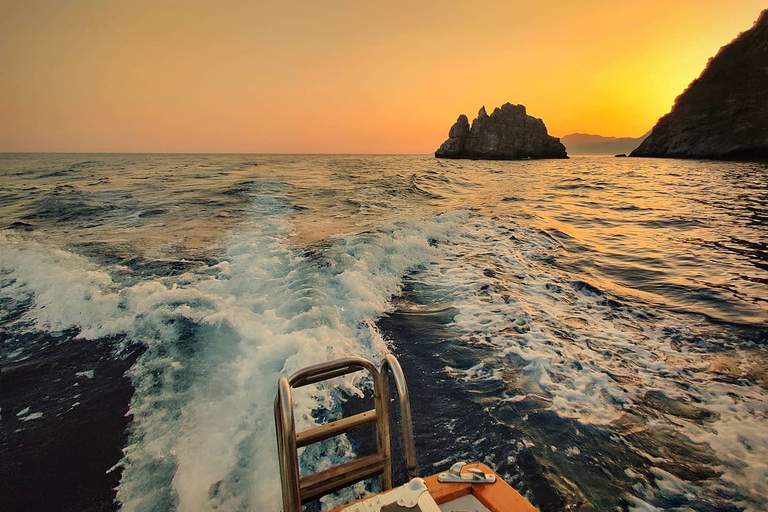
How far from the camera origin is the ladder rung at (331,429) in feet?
5.64

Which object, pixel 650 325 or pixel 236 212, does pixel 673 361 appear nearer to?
pixel 650 325

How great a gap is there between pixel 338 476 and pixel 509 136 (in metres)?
103

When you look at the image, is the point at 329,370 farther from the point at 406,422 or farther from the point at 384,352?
the point at 384,352

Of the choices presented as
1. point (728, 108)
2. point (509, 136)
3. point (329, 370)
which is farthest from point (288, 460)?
point (509, 136)

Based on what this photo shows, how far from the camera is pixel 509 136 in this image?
91.4 metres

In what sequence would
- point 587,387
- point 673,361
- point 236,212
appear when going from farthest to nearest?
point 236,212, point 673,361, point 587,387

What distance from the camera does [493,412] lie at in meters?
3.39

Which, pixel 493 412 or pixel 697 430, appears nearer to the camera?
pixel 697 430

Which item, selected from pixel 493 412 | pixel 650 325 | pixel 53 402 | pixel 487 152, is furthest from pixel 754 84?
pixel 53 402

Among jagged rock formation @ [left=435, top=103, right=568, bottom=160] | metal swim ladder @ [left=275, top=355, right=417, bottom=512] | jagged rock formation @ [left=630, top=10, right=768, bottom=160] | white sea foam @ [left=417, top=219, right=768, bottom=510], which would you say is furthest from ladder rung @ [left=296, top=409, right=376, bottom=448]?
jagged rock formation @ [left=435, top=103, right=568, bottom=160]

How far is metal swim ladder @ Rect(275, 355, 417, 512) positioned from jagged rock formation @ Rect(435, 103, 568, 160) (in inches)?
3847

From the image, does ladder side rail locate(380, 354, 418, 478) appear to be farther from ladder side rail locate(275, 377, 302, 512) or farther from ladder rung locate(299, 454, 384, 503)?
ladder side rail locate(275, 377, 302, 512)

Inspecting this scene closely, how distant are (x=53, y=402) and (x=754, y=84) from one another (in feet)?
278

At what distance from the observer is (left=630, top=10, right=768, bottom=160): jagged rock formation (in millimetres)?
49094
